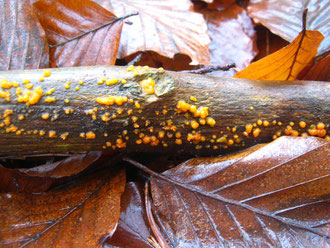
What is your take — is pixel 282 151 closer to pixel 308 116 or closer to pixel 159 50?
pixel 308 116

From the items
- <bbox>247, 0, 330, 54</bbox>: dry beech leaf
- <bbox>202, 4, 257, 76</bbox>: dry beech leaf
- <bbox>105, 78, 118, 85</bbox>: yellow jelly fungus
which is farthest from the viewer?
<bbox>202, 4, 257, 76</bbox>: dry beech leaf

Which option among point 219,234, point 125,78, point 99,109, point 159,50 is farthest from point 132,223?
point 159,50

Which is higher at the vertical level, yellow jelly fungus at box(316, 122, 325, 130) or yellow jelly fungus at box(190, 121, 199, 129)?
yellow jelly fungus at box(316, 122, 325, 130)

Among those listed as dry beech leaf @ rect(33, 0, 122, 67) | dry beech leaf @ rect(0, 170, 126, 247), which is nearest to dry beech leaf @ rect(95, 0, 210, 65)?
dry beech leaf @ rect(33, 0, 122, 67)

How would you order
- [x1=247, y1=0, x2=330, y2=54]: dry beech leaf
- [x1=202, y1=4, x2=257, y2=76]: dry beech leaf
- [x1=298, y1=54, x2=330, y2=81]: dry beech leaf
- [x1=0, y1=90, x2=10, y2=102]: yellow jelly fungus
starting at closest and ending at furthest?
[x1=0, y1=90, x2=10, y2=102]: yellow jelly fungus, [x1=298, y1=54, x2=330, y2=81]: dry beech leaf, [x1=247, y1=0, x2=330, y2=54]: dry beech leaf, [x1=202, y1=4, x2=257, y2=76]: dry beech leaf

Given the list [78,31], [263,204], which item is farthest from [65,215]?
[78,31]

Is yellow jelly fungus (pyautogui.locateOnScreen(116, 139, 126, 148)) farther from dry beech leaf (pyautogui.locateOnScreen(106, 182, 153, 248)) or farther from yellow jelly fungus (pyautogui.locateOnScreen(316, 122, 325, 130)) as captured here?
yellow jelly fungus (pyautogui.locateOnScreen(316, 122, 325, 130))

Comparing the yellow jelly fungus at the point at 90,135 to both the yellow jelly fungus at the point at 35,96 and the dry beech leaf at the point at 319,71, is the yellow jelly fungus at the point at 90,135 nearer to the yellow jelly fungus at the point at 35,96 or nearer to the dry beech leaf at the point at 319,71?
the yellow jelly fungus at the point at 35,96

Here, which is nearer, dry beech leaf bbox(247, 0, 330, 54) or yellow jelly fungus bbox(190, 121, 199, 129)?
yellow jelly fungus bbox(190, 121, 199, 129)
